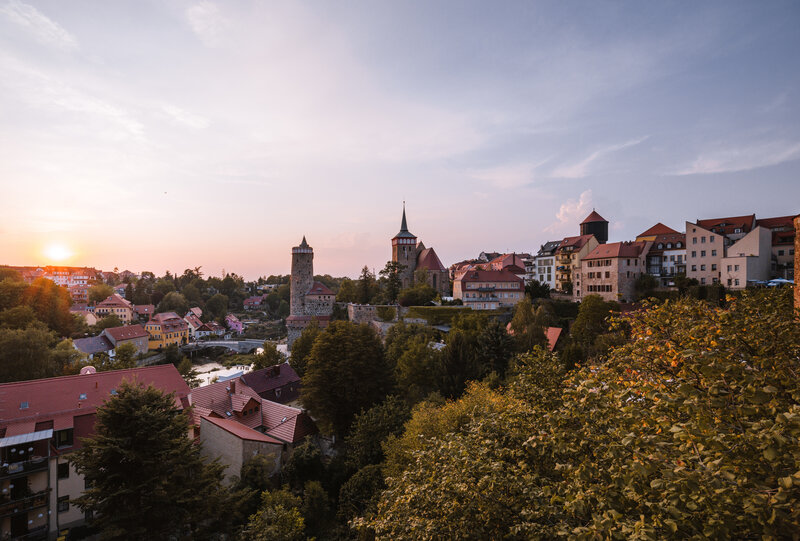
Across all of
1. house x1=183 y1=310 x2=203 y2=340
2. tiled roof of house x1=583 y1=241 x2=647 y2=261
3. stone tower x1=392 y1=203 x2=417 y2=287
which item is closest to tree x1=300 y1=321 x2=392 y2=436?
tiled roof of house x1=583 y1=241 x2=647 y2=261

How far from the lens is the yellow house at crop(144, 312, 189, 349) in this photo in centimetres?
6531

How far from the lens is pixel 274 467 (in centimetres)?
1992

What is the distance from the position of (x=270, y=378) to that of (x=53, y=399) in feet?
50.9

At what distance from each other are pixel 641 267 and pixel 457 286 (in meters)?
22.3

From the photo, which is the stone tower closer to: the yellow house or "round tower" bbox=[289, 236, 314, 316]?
"round tower" bbox=[289, 236, 314, 316]

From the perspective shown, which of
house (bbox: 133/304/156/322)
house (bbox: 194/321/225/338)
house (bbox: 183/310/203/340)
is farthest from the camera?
house (bbox: 194/321/225/338)

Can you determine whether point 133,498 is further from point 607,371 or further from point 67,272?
point 67,272

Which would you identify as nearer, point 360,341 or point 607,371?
point 607,371

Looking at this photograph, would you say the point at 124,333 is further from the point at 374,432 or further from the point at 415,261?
the point at 374,432

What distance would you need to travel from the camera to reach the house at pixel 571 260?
49.6 m

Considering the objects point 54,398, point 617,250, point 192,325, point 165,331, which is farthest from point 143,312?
point 617,250

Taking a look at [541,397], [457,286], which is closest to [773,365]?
[541,397]

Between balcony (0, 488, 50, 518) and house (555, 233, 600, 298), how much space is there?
51181mm

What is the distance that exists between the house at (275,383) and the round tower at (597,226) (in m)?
→ 47.9
